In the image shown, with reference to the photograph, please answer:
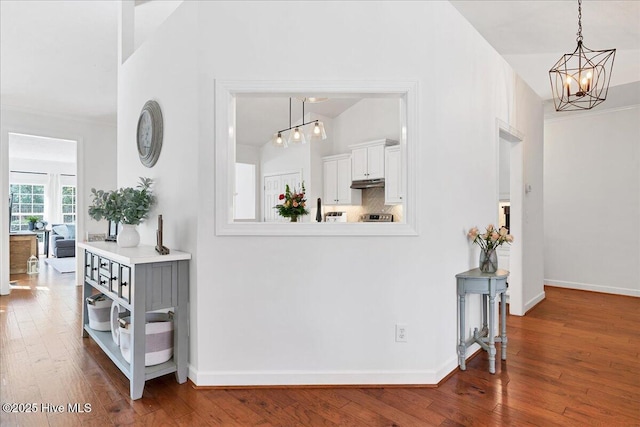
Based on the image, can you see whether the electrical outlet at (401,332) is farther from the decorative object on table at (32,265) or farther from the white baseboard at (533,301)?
the decorative object on table at (32,265)

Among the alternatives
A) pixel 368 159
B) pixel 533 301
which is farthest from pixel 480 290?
pixel 368 159

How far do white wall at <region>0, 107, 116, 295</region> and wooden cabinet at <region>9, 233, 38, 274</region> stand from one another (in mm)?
1670

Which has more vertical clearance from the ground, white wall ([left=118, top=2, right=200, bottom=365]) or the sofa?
white wall ([left=118, top=2, right=200, bottom=365])

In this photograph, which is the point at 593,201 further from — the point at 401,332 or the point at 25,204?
the point at 25,204

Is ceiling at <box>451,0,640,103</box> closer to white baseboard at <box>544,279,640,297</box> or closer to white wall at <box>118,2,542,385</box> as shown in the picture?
white wall at <box>118,2,542,385</box>

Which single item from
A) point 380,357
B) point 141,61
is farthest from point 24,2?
point 380,357

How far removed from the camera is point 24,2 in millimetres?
3490

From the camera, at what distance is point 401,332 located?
2445mm

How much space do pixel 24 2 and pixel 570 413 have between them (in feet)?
18.5

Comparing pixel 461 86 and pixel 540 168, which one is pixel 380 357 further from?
pixel 540 168

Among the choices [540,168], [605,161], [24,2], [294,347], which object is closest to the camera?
[294,347]

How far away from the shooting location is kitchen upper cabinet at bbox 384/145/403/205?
217 inches

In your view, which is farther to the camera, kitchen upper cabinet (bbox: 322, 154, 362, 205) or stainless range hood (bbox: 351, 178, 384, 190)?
kitchen upper cabinet (bbox: 322, 154, 362, 205)

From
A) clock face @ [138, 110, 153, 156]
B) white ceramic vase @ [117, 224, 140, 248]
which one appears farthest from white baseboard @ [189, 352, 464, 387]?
clock face @ [138, 110, 153, 156]
